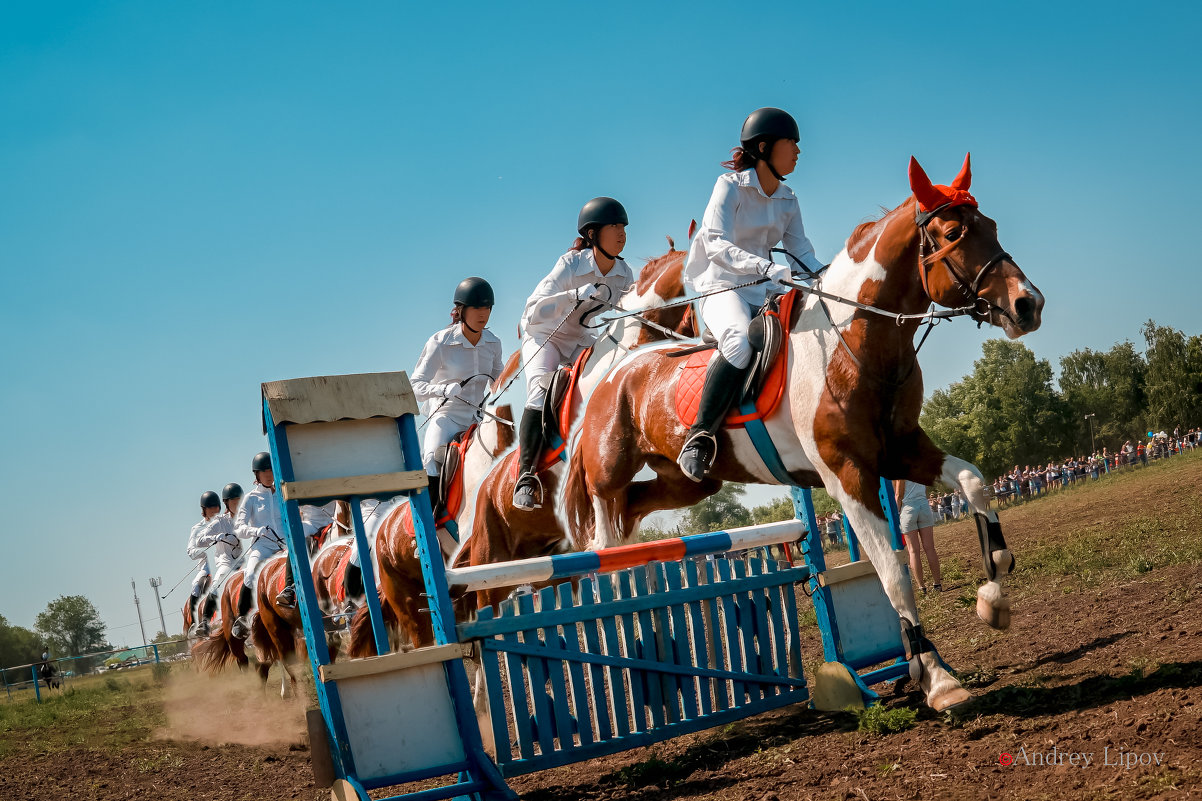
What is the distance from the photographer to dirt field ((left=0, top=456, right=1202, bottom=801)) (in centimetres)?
321

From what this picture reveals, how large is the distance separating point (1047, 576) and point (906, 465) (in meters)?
4.79

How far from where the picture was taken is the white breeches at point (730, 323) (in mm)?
5051

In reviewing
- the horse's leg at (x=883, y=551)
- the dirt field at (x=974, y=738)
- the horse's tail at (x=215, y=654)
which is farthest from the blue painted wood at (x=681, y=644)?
the horse's tail at (x=215, y=654)

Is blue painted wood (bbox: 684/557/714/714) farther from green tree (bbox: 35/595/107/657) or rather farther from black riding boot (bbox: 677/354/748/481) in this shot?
green tree (bbox: 35/595/107/657)

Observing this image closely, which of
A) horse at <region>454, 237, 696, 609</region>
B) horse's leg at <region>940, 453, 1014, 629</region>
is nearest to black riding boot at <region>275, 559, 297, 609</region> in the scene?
horse at <region>454, 237, 696, 609</region>

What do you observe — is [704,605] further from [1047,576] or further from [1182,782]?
[1047,576]

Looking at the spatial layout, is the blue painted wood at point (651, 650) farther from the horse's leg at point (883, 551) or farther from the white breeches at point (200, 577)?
the white breeches at point (200, 577)

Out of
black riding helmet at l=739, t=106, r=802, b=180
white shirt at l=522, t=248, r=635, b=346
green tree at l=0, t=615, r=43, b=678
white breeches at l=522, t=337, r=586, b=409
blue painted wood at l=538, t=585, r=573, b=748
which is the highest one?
black riding helmet at l=739, t=106, r=802, b=180

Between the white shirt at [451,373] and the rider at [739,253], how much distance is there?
8.80ft

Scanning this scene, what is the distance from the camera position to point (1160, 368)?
5941 cm

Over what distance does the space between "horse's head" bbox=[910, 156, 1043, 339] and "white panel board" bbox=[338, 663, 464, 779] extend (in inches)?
112

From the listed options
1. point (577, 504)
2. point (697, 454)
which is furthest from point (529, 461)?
point (697, 454)

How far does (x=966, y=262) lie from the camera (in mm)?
4344

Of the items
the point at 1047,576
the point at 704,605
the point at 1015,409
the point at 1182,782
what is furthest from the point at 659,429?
the point at 1015,409
